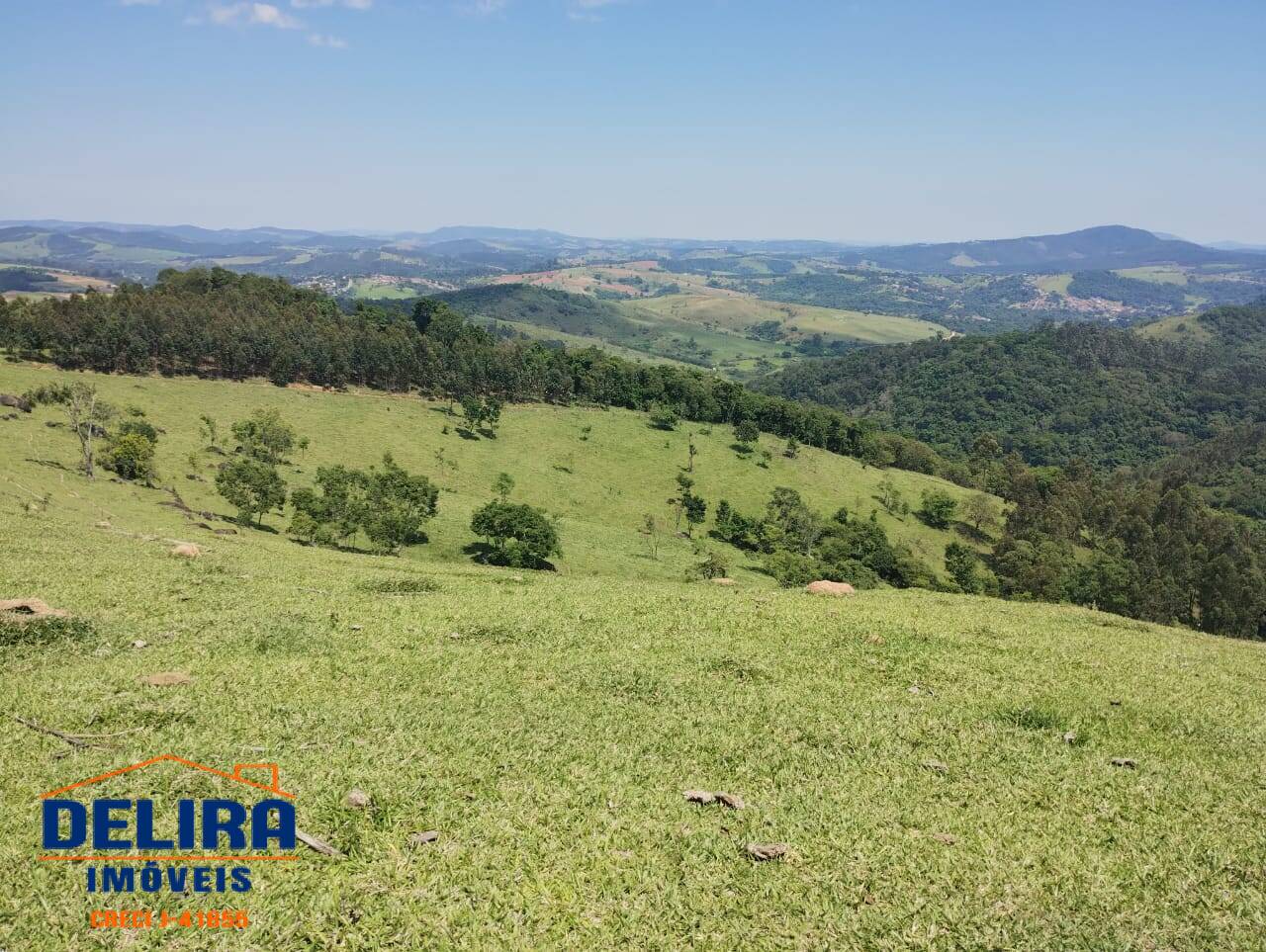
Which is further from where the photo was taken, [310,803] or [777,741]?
[777,741]

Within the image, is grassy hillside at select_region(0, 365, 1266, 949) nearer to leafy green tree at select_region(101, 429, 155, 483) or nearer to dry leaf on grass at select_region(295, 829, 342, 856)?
dry leaf on grass at select_region(295, 829, 342, 856)

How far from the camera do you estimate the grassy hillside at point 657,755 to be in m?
8.78

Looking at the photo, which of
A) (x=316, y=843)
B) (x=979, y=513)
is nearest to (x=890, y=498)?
(x=979, y=513)

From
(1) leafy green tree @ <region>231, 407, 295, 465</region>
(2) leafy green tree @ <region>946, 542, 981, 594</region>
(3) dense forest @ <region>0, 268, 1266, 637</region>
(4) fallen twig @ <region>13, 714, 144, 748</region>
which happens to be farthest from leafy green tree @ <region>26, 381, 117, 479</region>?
(2) leafy green tree @ <region>946, 542, 981, 594</region>

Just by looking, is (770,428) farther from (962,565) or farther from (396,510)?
(396,510)

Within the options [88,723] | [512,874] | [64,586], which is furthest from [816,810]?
[64,586]

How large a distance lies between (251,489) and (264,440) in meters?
24.5

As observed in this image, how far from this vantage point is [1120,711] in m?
15.8

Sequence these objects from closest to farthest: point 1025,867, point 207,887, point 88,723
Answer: point 207,887, point 1025,867, point 88,723

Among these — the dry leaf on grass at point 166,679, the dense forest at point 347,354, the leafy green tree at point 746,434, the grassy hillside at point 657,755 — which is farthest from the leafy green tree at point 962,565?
the dry leaf on grass at point 166,679

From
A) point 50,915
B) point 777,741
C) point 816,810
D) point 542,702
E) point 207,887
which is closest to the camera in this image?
point 50,915

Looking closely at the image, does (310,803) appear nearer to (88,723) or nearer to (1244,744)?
(88,723)

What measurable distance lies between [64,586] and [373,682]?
12.3 m

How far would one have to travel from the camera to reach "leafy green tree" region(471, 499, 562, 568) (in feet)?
213
